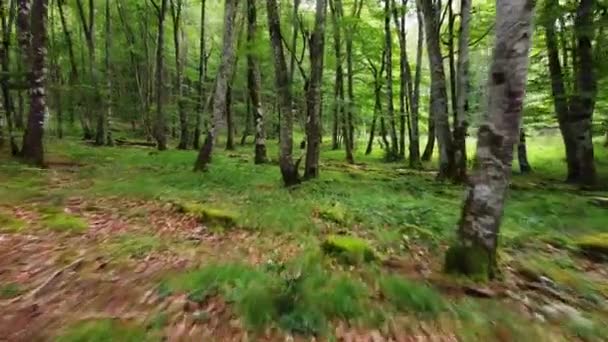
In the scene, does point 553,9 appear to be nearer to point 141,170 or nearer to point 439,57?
point 439,57

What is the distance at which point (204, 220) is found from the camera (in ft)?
22.6

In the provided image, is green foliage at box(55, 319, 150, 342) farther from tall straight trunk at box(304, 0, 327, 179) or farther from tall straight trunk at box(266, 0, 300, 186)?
tall straight trunk at box(304, 0, 327, 179)

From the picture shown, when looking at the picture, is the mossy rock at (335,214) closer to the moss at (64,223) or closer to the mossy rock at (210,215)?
the mossy rock at (210,215)

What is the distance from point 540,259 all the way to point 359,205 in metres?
3.63

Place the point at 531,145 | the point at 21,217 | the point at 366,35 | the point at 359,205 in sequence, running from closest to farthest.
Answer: the point at 21,217, the point at 359,205, the point at 366,35, the point at 531,145

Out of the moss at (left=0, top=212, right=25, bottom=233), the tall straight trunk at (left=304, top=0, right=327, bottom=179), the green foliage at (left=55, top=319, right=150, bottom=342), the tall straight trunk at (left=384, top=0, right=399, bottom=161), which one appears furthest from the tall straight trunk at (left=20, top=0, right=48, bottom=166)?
the tall straight trunk at (left=384, top=0, right=399, bottom=161)

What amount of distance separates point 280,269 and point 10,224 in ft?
13.7

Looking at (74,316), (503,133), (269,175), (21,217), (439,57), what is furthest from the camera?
(269,175)

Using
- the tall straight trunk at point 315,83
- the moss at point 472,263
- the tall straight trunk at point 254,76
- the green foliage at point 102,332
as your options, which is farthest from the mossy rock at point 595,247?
the tall straight trunk at point 254,76

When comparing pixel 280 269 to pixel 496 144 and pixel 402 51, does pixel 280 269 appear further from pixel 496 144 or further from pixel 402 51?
pixel 402 51

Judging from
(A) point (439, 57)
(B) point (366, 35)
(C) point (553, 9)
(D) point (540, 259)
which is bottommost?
(D) point (540, 259)

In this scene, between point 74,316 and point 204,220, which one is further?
point 204,220

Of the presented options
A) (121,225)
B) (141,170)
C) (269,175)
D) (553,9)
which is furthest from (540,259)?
(141,170)

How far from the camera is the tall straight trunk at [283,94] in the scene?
10164 millimetres
